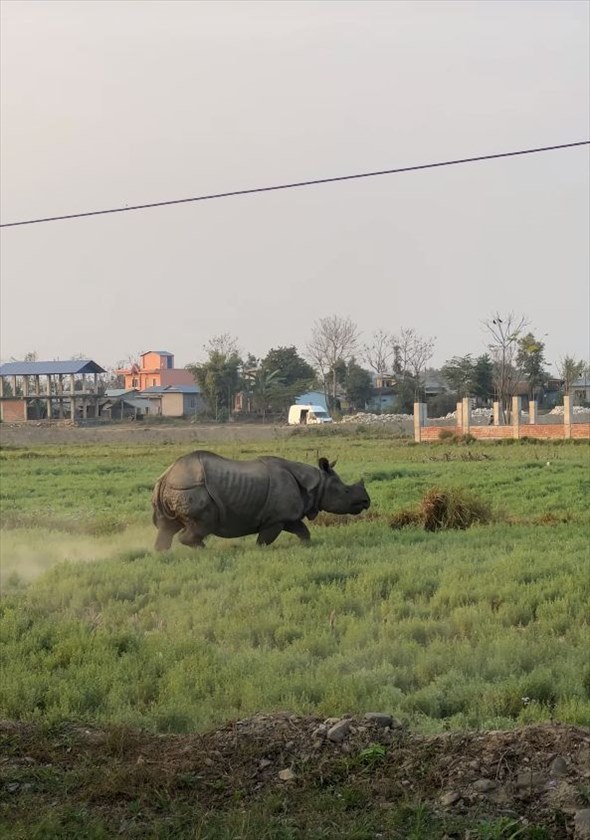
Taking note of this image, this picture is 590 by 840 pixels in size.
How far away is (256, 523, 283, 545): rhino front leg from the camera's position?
15.1m

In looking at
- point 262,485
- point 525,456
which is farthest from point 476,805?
point 525,456

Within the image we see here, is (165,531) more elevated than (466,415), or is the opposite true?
(466,415)

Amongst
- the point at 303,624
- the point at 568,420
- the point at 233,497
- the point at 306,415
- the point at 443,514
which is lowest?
the point at 303,624

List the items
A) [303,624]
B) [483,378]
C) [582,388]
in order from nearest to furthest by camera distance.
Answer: [303,624], [483,378], [582,388]

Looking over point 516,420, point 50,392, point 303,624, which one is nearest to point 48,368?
point 50,392

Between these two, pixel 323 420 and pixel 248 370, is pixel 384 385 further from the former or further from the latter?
pixel 323 420

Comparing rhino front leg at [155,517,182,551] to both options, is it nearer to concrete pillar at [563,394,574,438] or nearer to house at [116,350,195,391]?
concrete pillar at [563,394,574,438]

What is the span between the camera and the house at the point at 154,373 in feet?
318

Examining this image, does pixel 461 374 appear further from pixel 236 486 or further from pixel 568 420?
pixel 236 486

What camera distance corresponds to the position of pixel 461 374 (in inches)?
3317

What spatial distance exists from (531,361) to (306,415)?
1958 cm

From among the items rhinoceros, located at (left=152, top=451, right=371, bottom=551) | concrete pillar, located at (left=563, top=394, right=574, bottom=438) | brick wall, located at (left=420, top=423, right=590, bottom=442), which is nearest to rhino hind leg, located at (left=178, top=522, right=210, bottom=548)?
rhinoceros, located at (left=152, top=451, right=371, bottom=551)

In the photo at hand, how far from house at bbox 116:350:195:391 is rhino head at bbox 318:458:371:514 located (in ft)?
255

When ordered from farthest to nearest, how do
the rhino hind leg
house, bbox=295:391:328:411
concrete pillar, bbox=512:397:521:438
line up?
1. house, bbox=295:391:328:411
2. concrete pillar, bbox=512:397:521:438
3. the rhino hind leg
